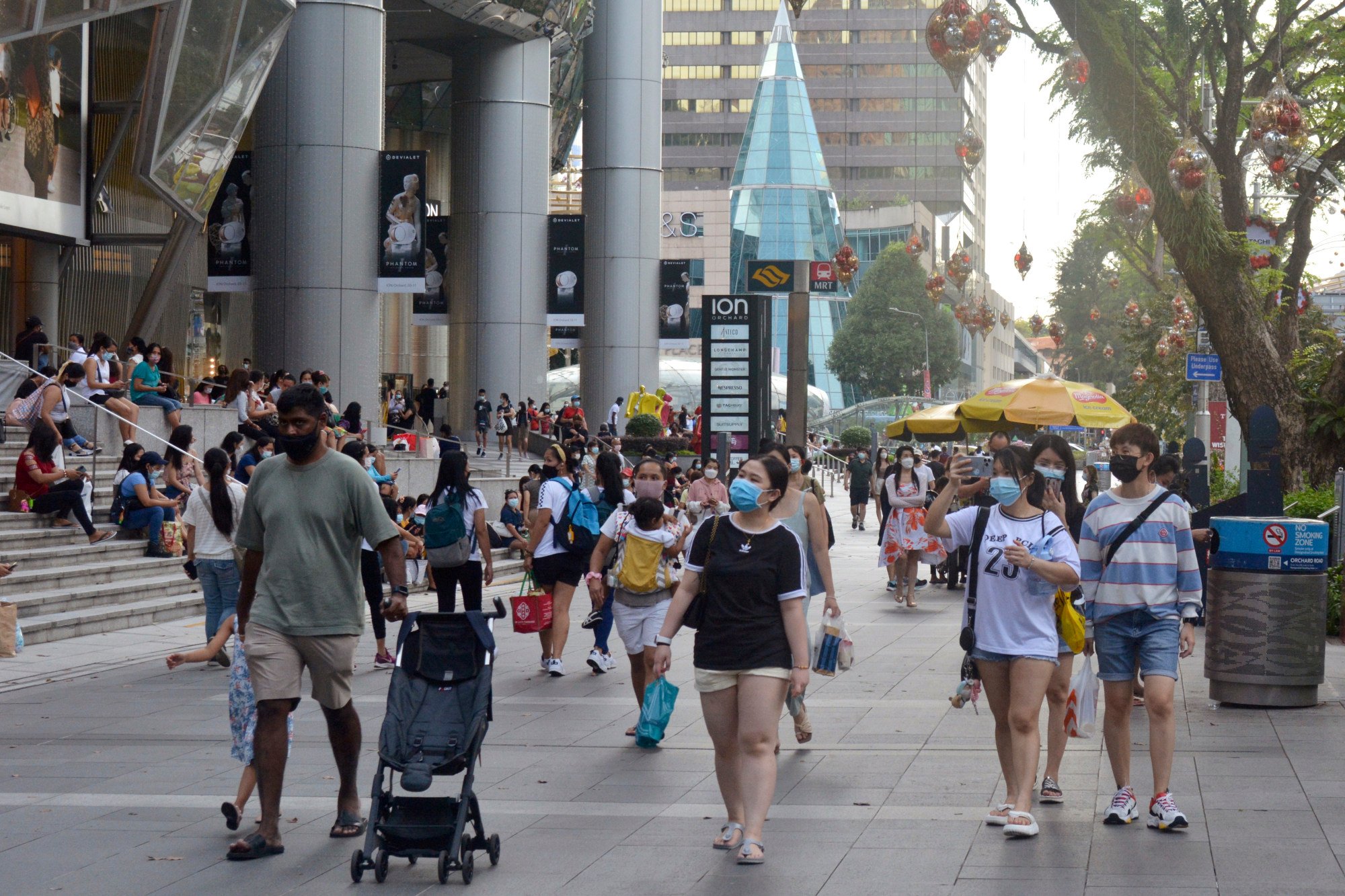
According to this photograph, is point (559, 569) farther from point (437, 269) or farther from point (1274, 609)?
point (437, 269)

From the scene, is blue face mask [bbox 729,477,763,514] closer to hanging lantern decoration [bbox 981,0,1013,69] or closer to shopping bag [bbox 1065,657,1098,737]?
shopping bag [bbox 1065,657,1098,737]

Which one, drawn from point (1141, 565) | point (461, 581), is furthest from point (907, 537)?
point (1141, 565)

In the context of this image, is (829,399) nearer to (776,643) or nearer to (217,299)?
(217,299)

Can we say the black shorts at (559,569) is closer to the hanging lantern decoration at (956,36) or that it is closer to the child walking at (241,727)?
the child walking at (241,727)

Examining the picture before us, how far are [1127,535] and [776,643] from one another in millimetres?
1806

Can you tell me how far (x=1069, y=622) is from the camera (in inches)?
279

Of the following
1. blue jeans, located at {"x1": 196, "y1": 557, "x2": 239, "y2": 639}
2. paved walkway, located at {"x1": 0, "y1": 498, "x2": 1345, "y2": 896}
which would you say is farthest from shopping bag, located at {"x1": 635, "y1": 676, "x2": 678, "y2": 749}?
blue jeans, located at {"x1": 196, "y1": 557, "x2": 239, "y2": 639}

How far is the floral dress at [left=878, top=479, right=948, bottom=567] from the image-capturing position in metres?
18.3

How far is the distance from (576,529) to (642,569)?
1.98 m

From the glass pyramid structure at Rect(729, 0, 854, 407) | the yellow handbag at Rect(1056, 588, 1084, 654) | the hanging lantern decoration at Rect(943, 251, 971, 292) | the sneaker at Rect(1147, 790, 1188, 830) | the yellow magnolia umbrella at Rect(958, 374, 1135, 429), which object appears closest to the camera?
the sneaker at Rect(1147, 790, 1188, 830)

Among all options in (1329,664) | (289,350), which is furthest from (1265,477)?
(289,350)

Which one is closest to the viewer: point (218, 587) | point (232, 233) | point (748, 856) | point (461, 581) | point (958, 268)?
point (748, 856)

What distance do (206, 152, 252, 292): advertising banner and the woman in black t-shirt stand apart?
26902 millimetres

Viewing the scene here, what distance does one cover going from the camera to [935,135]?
12500 centimetres
